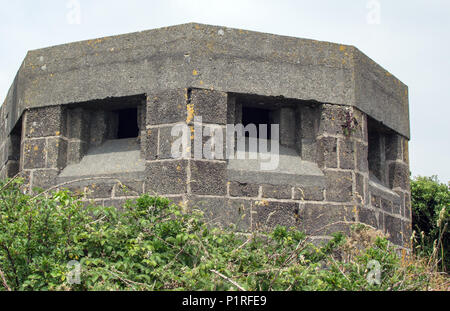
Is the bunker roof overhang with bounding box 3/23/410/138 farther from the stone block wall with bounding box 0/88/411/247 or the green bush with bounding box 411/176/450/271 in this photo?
the green bush with bounding box 411/176/450/271

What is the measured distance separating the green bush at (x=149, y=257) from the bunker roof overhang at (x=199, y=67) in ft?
6.69

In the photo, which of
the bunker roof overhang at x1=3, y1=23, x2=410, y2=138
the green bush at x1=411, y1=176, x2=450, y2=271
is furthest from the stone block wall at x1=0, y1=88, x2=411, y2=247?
the green bush at x1=411, y1=176, x2=450, y2=271

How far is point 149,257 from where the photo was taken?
413 centimetres

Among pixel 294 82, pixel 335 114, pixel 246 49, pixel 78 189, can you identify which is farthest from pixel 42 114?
pixel 335 114

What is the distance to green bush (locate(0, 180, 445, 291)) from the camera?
3932 mm

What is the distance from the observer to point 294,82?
6.53 meters

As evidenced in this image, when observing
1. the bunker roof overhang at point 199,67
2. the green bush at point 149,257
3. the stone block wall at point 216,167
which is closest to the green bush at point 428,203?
the stone block wall at point 216,167

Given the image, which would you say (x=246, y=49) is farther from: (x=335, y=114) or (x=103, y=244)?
(x=103, y=244)

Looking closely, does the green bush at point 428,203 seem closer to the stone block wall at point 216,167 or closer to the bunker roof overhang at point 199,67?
the stone block wall at point 216,167

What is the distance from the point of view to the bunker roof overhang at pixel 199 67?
6.31 metres

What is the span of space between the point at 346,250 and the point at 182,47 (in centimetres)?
258

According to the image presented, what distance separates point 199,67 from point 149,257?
8.66ft

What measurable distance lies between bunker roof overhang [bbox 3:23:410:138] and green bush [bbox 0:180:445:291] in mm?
2040

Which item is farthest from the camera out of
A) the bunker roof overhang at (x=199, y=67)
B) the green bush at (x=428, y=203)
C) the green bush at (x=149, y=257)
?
the green bush at (x=428, y=203)
